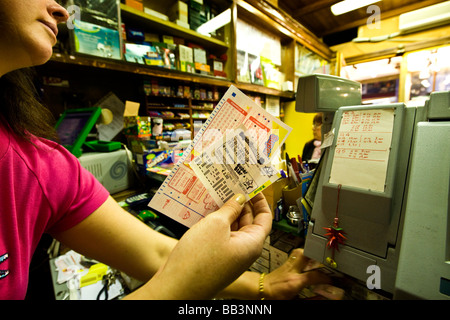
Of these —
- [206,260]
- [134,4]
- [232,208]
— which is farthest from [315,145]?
[206,260]

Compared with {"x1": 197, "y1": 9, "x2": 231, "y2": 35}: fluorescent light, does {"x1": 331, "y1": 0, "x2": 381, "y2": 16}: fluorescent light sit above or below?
above

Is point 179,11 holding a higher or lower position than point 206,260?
higher

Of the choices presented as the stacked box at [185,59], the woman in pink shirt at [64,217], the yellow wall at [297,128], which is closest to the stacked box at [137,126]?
the stacked box at [185,59]

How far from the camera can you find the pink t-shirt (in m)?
0.49

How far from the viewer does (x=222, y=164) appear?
0.57 meters

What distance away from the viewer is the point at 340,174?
0.70 meters

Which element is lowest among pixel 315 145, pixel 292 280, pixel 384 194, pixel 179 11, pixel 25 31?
pixel 292 280

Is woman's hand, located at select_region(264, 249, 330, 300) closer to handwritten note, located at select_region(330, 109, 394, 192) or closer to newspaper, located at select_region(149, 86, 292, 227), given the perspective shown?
handwritten note, located at select_region(330, 109, 394, 192)

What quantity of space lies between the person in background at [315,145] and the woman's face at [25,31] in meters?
2.63

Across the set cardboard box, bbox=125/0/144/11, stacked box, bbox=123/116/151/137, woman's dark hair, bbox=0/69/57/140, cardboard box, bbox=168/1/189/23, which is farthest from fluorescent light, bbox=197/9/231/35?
woman's dark hair, bbox=0/69/57/140

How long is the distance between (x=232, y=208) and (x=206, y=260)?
5.4 inches

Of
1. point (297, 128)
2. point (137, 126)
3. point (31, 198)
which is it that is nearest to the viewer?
point (31, 198)

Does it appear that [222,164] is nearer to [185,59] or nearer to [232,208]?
[232,208]
